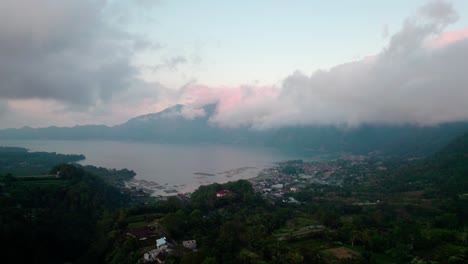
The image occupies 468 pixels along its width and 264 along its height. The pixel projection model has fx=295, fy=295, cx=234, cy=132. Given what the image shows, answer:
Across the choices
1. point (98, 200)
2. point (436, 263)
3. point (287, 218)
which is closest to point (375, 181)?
point (287, 218)

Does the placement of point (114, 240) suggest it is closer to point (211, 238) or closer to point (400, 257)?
point (211, 238)

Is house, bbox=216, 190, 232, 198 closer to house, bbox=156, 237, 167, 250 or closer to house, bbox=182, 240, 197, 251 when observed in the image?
house, bbox=182, 240, 197, 251

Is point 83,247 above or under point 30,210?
under

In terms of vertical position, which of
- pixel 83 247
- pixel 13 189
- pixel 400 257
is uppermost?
pixel 13 189

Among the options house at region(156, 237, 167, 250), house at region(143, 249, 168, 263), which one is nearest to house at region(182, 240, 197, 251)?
house at region(156, 237, 167, 250)

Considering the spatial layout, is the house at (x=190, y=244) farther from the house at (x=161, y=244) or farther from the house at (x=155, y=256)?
the house at (x=155, y=256)

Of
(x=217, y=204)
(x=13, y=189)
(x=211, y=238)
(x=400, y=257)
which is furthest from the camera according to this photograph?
(x=217, y=204)

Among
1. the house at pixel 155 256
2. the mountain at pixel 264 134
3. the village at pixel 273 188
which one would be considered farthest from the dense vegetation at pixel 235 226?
the mountain at pixel 264 134
